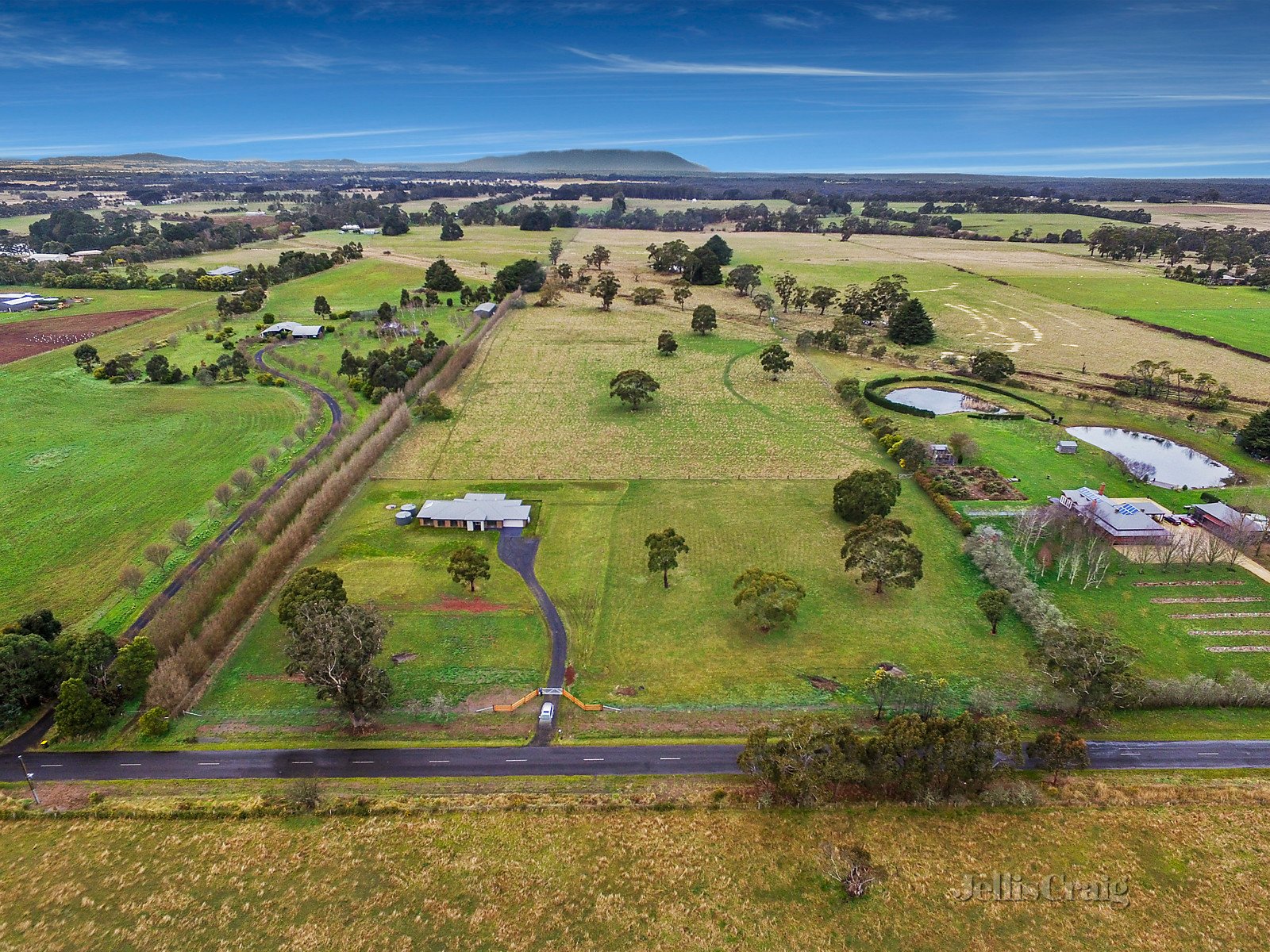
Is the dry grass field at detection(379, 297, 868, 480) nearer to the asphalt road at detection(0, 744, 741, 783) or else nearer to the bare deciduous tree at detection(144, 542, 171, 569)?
the bare deciduous tree at detection(144, 542, 171, 569)

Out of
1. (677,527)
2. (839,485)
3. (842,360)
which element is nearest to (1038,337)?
(842,360)

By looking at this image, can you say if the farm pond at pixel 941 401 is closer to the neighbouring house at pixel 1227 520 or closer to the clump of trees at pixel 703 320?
the neighbouring house at pixel 1227 520

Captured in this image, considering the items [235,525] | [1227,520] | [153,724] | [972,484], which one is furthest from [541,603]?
[1227,520]

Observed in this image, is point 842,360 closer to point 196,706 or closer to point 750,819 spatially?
point 750,819

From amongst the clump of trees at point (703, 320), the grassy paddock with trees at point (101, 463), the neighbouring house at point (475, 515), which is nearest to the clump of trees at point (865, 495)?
the neighbouring house at point (475, 515)

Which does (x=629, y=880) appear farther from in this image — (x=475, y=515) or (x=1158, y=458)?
(x=1158, y=458)

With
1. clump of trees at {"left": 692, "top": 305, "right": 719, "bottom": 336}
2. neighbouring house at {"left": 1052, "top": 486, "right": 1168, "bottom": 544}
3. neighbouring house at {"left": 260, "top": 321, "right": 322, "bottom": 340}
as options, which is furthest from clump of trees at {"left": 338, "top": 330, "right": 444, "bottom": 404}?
neighbouring house at {"left": 1052, "top": 486, "right": 1168, "bottom": 544}
